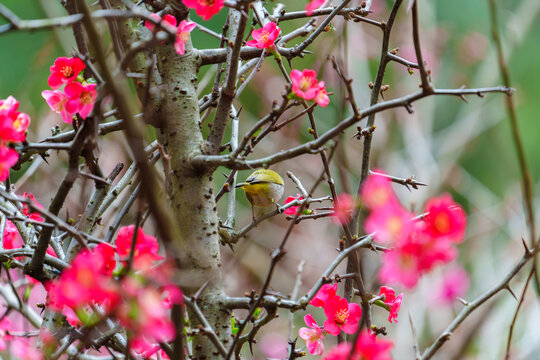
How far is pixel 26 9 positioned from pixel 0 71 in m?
0.68

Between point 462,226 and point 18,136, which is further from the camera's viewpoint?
point 18,136

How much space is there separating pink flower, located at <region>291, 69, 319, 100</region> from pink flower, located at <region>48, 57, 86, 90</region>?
0.36 metres

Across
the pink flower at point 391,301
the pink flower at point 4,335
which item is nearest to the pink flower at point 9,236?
the pink flower at point 4,335

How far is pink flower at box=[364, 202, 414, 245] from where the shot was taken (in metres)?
0.64

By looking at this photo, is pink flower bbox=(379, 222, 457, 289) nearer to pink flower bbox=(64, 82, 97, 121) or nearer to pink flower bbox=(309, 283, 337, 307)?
pink flower bbox=(309, 283, 337, 307)

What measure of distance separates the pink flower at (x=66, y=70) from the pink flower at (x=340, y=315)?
58 centimetres

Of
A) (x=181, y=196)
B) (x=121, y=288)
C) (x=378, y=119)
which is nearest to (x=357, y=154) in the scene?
(x=378, y=119)

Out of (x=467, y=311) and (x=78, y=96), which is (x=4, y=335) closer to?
(x=78, y=96)

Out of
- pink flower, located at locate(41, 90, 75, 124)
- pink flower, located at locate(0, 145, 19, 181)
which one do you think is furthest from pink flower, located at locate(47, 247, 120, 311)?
pink flower, located at locate(41, 90, 75, 124)

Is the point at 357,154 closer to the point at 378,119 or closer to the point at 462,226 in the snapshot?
the point at 378,119

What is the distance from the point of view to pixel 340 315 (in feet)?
3.18

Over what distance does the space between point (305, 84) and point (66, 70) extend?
40 centimetres

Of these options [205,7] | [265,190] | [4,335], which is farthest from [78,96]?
[265,190]

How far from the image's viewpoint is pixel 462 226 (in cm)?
67
